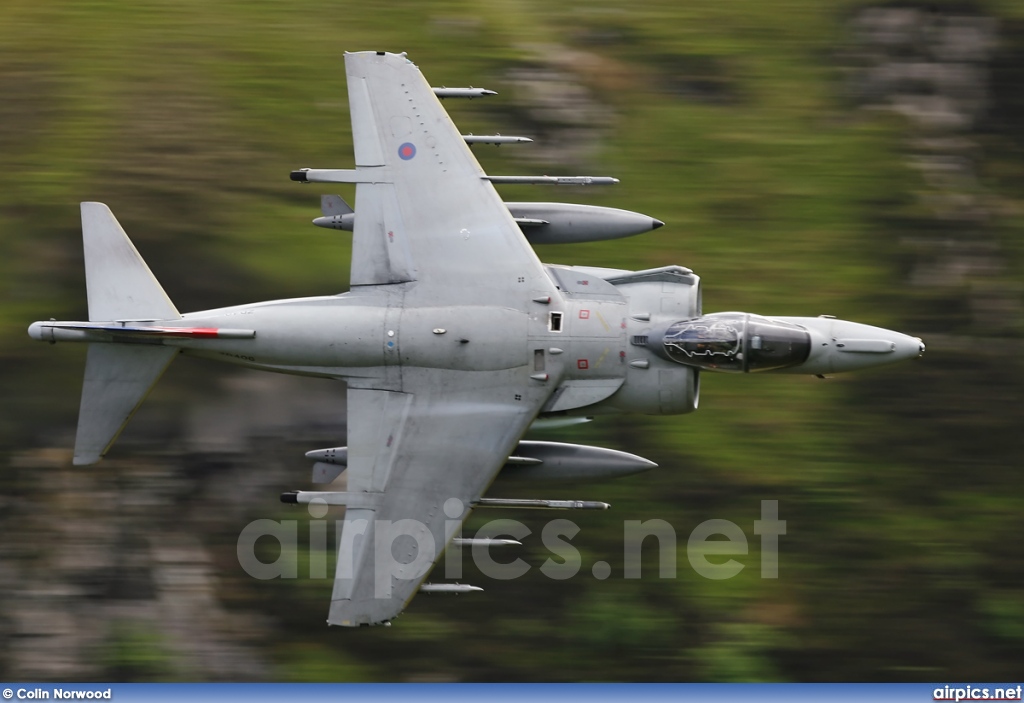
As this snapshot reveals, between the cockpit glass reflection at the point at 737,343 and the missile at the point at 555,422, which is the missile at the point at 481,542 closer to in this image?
the missile at the point at 555,422

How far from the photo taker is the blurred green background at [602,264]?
13.1 meters

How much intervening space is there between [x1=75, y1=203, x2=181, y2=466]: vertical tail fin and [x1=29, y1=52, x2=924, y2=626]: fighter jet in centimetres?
2

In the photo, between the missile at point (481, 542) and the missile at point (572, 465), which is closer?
the missile at point (481, 542)

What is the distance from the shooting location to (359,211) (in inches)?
474

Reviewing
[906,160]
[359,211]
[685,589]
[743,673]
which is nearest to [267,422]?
[359,211]

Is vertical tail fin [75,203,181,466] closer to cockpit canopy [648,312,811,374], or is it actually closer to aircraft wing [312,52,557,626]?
aircraft wing [312,52,557,626]

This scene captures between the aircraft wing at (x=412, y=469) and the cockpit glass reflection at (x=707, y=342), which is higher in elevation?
the cockpit glass reflection at (x=707, y=342)

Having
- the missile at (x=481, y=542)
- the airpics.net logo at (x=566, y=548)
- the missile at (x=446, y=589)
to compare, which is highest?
the missile at (x=481, y=542)

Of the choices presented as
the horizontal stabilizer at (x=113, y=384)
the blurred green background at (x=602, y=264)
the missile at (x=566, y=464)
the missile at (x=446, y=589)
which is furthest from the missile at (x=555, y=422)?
the horizontal stabilizer at (x=113, y=384)

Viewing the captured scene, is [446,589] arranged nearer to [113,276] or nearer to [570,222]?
[570,222]

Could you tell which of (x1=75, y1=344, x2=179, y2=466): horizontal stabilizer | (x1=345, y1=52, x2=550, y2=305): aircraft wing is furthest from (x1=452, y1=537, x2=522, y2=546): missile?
(x1=75, y1=344, x2=179, y2=466): horizontal stabilizer

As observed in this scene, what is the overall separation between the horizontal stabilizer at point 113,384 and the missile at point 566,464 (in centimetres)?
183

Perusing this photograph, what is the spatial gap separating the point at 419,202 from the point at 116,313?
10.1 feet

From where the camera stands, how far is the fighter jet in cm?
1155
